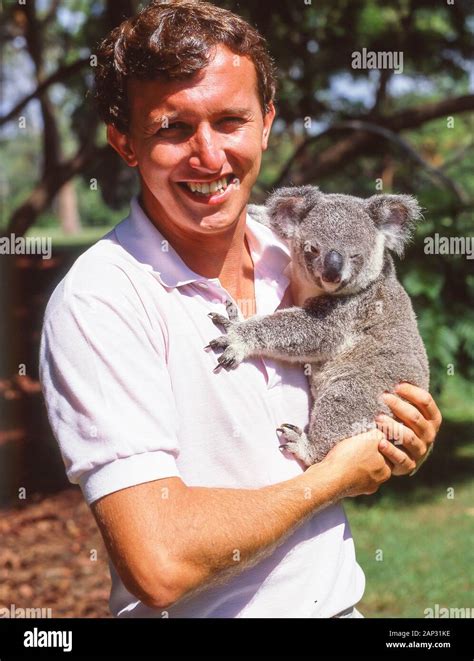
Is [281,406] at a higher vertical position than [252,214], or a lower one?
lower

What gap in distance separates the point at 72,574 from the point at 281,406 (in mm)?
3438

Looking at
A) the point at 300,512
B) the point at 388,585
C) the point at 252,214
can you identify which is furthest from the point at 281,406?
the point at 388,585

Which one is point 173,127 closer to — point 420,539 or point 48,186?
point 420,539

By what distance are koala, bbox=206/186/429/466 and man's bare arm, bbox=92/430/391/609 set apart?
663 millimetres

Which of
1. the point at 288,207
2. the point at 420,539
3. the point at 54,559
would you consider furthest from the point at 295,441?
the point at 420,539

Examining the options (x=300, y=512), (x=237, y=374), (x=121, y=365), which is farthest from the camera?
(x=237, y=374)

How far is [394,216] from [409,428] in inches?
30.7

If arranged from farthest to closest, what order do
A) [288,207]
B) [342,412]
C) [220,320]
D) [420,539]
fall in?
[420,539]
[288,207]
[342,412]
[220,320]

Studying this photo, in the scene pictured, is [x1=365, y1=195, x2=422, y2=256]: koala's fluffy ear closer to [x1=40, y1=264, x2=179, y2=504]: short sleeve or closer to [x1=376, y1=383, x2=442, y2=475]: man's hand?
[x1=376, y1=383, x2=442, y2=475]: man's hand

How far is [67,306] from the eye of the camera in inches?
63.5

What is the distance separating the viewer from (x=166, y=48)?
5.66ft

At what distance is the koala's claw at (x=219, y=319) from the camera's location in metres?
1.87

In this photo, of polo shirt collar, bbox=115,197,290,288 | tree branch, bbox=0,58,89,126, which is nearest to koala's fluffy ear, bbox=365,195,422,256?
polo shirt collar, bbox=115,197,290,288

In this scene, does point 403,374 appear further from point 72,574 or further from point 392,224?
point 72,574
